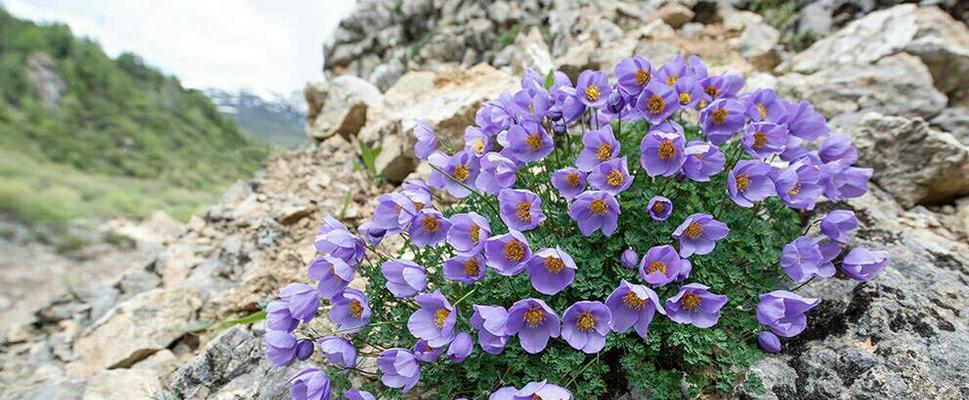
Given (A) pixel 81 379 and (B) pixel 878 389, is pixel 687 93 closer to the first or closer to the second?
(B) pixel 878 389

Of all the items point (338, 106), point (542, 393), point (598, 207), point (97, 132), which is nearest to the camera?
point (542, 393)

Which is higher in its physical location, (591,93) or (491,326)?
(591,93)

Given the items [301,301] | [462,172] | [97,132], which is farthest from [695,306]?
[97,132]

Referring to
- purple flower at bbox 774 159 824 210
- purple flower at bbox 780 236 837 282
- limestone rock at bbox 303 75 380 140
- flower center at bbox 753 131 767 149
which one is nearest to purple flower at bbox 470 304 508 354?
purple flower at bbox 780 236 837 282

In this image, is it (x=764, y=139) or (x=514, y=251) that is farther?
(x=764, y=139)

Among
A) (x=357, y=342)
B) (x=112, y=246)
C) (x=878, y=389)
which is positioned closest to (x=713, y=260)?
(x=878, y=389)

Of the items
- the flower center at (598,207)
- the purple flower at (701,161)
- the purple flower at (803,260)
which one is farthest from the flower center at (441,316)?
the purple flower at (803,260)

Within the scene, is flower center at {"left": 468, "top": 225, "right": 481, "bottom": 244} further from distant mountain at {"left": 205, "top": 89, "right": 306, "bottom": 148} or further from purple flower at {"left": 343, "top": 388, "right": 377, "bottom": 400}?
distant mountain at {"left": 205, "top": 89, "right": 306, "bottom": 148}

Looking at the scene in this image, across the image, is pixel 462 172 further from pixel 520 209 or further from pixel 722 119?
pixel 722 119
